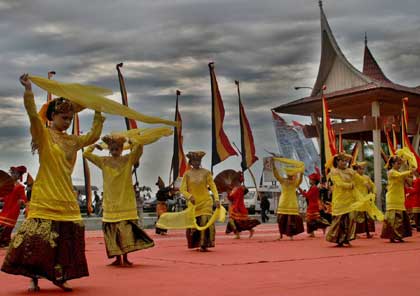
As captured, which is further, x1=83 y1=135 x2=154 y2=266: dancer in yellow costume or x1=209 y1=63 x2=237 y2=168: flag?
x1=209 y1=63 x2=237 y2=168: flag

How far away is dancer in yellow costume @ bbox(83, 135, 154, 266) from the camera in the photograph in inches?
347

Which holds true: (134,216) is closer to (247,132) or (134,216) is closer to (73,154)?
(73,154)

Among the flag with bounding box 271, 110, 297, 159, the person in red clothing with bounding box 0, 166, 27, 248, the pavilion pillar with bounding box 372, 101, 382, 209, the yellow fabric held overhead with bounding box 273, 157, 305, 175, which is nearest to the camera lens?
the person in red clothing with bounding box 0, 166, 27, 248

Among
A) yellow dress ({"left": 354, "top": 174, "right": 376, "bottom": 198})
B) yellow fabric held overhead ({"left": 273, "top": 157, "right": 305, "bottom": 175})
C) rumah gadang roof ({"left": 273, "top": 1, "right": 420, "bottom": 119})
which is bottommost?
yellow dress ({"left": 354, "top": 174, "right": 376, "bottom": 198})

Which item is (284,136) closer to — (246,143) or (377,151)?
(377,151)

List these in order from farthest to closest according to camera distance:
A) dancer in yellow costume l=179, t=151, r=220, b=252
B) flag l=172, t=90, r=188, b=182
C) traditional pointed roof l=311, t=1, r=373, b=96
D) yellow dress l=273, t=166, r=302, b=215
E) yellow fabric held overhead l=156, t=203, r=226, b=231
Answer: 1. traditional pointed roof l=311, t=1, r=373, b=96
2. flag l=172, t=90, r=188, b=182
3. yellow dress l=273, t=166, r=302, b=215
4. dancer in yellow costume l=179, t=151, r=220, b=252
5. yellow fabric held overhead l=156, t=203, r=226, b=231

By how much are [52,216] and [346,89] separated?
22.3 meters

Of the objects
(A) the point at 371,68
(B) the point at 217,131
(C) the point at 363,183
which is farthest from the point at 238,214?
(A) the point at 371,68

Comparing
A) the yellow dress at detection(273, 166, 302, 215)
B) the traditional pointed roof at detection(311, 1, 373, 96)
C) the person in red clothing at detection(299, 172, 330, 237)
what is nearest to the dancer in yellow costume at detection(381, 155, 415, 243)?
the yellow dress at detection(273, 166, 302, 215)

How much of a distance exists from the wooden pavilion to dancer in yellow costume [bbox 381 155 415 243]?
13.6 m

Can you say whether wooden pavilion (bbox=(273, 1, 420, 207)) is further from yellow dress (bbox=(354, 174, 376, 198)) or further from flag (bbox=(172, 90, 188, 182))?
yellow dress (bbox=(354, 174, 376, 198))

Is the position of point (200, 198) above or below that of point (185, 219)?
above

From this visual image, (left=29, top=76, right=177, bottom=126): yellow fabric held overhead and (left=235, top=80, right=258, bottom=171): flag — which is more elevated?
(left=235, top=80, right=258, bottom=171): flag

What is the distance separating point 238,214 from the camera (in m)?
15.8
